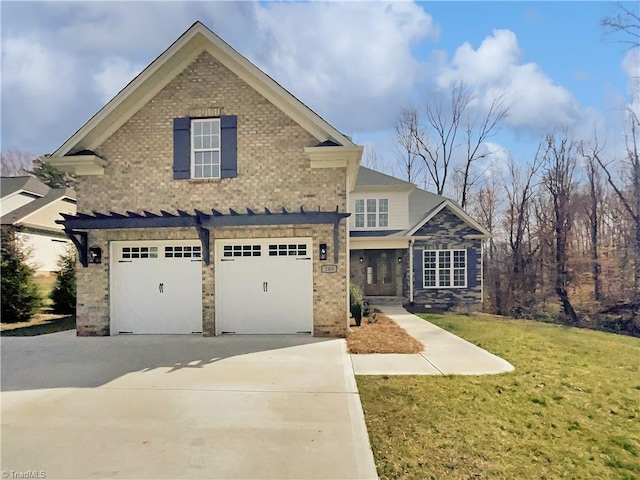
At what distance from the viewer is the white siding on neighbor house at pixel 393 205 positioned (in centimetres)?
1892

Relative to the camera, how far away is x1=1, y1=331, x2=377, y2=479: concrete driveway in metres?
3.65

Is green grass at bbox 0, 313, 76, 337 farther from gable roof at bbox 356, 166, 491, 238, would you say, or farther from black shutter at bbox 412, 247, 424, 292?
black shutter at bbox 412, 247, 424, 292

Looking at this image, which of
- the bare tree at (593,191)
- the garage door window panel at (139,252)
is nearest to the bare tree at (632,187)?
the bare tree at (593,191)

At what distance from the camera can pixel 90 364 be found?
7.24 m

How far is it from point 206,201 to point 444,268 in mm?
12390

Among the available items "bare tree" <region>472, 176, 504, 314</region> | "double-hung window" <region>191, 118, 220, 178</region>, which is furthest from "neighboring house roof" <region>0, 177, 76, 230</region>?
"bare tree" <region>472, 176, 504, 314</region>

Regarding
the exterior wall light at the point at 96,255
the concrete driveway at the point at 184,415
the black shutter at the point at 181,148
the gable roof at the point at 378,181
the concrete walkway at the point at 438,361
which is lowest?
the concrete walkway at the point at 438,361

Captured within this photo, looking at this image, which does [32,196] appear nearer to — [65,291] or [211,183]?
[65,291]

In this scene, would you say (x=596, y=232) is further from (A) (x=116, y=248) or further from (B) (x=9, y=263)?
(B) (x=9, y=263)

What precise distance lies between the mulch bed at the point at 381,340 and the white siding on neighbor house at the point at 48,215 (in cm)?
1840

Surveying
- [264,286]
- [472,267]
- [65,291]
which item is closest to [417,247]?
[472,267]

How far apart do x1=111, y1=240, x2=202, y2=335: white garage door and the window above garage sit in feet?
6.30

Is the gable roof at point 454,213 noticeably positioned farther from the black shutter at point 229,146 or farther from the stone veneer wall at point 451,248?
the black shutter at point 229,146

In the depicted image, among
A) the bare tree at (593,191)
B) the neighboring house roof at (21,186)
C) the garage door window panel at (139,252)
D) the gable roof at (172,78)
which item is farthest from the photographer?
the neighboring house roof at (21,186)
